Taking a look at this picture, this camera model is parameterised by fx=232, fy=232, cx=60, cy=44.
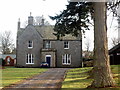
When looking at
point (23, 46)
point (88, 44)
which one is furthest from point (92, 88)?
point (88, 44)

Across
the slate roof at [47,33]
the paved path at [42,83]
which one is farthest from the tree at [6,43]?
the paved path at [42,83]

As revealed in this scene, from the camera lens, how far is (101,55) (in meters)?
13.5

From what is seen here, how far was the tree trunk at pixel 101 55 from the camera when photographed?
13195mm

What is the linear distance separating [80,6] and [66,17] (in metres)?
1.81

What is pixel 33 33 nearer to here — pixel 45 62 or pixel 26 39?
pixel 26 39

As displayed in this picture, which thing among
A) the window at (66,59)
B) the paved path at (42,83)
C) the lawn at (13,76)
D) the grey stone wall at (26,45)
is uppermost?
the grey stone wall at (26,45)

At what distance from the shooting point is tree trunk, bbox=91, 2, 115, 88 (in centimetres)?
1320

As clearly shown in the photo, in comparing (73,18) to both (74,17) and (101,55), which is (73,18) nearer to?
(74,17)

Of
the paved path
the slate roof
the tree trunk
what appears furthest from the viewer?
the slate roof

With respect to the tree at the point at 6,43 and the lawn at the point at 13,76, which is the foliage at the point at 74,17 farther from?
the tree at the point at 6,43

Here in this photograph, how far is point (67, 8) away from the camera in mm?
19328

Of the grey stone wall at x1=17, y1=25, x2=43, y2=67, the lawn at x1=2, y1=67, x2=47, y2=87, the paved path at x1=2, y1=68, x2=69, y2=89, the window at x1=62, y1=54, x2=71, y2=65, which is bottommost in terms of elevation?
the lawn at x1=2, y1=67, x2=47, y2=87

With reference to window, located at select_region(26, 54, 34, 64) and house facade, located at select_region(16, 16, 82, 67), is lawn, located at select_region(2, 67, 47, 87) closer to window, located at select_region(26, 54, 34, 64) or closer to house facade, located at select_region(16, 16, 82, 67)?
house facade, located at select_region(16, 16, 82, 67)

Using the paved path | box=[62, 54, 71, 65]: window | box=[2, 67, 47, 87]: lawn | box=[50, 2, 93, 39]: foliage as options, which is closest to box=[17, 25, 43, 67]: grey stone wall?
box=[62, 54, 71, 65]: window
